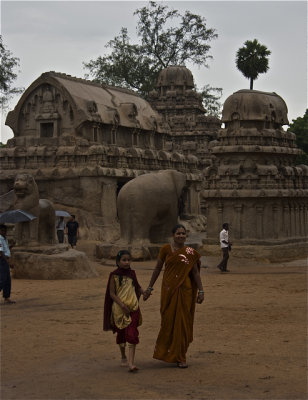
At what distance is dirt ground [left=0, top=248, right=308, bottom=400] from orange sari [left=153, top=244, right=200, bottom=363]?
0.19 metres

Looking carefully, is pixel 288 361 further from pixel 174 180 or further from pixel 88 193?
pixel 88 193

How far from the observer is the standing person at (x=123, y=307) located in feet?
23.9

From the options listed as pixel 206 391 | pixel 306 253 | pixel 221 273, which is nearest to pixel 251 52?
pixel 306 253

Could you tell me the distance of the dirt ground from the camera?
20.4 feet

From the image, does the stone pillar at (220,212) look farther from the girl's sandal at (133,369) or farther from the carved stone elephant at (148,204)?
the girl's sandal at (133,369)

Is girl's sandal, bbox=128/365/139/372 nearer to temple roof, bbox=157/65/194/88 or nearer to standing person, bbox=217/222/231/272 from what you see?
standing person, bbox=217/222/231/272

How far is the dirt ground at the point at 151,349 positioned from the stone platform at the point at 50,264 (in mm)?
1251

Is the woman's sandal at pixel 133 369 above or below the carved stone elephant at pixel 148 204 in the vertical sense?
below

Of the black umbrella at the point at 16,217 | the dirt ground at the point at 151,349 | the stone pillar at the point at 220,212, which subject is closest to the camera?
the dirt ground at the point at 151,349

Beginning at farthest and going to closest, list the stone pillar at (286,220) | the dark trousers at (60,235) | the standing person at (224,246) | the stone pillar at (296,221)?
1. the dark trousers at (60,235)
2. the stone pillar at (296,221)
3. the stone pillar at (286,220)
4. the standing person at (224,246)

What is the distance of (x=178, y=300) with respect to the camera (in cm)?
727

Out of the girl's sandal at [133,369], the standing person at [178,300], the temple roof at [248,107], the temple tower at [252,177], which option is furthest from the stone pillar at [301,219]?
the girl's sandal at [133,369]

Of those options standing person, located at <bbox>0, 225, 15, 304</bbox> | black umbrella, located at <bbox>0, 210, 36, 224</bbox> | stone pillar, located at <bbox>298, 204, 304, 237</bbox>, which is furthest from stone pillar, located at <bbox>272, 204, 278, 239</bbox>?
standing person, located at <bbox>0, 225, 15, 304</bbox>

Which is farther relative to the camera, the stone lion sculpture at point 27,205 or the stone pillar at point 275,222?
the stone pillar at point 275,222
